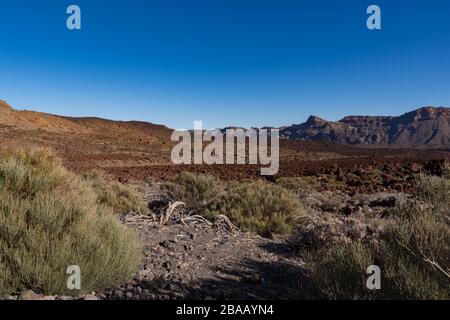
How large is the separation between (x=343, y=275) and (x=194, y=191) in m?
6.06

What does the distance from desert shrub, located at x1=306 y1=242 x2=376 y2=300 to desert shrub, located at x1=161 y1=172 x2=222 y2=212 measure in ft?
16.7

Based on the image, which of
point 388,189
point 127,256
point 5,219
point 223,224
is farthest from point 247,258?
point 388,189

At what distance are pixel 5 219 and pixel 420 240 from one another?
14.8 ft

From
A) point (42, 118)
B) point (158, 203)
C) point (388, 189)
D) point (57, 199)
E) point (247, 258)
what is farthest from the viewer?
point (42, 118)

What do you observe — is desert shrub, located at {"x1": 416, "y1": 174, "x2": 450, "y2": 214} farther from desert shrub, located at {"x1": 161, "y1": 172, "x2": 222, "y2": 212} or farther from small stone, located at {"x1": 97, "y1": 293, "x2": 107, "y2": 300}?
small stone, located at {"x1": 97, "y1": 293, "x2": 107, "y2": 300}

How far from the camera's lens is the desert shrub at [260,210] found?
8.20 m

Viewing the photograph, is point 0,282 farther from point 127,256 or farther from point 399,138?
point 399,138

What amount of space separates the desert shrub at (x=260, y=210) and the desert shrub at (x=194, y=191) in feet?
1.10

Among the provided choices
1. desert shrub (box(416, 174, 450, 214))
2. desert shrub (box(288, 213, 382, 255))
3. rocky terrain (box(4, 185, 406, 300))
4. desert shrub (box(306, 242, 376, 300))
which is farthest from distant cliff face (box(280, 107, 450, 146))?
desert shrub (box(306, 242, 376, 300))

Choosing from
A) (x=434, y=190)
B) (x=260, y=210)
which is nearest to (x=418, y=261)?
(x=260, y=210)

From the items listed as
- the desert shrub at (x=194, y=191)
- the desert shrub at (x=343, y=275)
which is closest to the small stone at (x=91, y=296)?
the desert shrub at (x=343, y=275)

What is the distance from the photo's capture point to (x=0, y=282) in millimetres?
3730

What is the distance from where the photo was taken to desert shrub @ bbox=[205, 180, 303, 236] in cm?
820

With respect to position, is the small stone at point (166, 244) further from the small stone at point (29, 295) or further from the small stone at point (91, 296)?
the small stone at point (29, 295)
